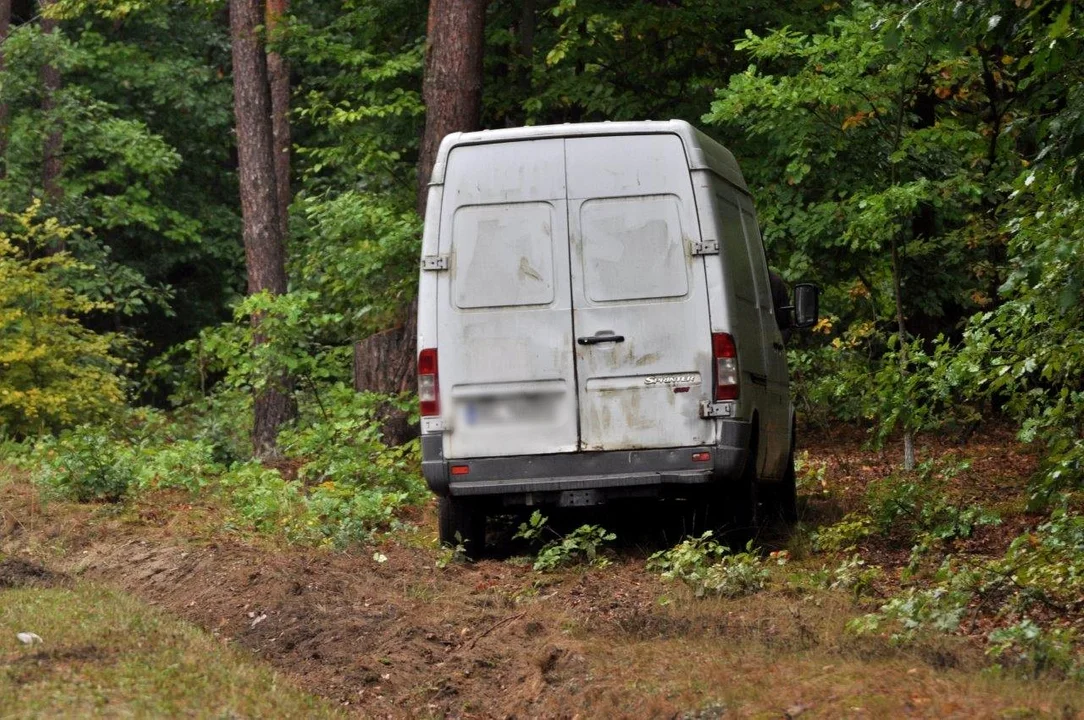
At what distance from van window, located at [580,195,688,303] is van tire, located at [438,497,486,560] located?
1684 mm

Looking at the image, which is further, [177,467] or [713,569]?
[177,467]

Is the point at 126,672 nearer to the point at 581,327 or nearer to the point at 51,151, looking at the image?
the point at 581,327

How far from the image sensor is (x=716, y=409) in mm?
9594

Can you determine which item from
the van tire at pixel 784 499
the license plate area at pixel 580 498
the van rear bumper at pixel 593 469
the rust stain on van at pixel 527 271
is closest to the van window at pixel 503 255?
the rust stain on van at pixel 527 271

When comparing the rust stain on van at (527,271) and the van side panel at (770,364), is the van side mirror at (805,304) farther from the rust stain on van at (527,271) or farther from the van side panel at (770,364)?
the rust stain on van at (527,271)

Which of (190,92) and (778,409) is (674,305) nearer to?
(778,409)

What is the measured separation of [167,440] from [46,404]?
9.18ft

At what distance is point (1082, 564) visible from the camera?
7.94m

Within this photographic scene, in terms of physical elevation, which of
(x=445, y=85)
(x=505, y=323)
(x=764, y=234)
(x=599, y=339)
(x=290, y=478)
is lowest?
(x=290, y=478)

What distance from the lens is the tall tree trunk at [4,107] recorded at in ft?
96.9

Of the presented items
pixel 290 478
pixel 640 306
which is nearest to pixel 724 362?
pixel 640 306

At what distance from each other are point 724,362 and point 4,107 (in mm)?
23631

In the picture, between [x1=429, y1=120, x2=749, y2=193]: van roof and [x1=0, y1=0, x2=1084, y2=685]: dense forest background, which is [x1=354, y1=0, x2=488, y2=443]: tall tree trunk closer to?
[x1=0, y1=0, x2=1084, y2=685]: dense forest background

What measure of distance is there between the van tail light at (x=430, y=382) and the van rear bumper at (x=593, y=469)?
0.56 ft
